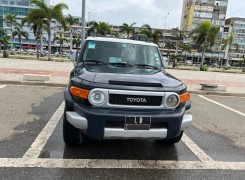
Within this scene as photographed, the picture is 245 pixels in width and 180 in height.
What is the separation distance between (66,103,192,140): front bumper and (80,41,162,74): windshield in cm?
112

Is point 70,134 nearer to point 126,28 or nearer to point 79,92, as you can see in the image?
point 79,92

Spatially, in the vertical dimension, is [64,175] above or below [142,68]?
below

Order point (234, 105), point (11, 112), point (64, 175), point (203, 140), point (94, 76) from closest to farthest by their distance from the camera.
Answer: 1. point (64, 175)
2. point (94, 76)
3. point (203, 140)
4. point (11, 112)
5. point (234, 105)

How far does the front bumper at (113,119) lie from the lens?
11.2ft

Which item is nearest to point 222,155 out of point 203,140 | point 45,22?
point 203,140

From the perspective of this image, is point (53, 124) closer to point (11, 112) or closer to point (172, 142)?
point (11, 112)

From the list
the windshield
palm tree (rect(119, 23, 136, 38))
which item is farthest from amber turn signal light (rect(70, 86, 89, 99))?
palm tree (rect(119, 23, 136, 38))

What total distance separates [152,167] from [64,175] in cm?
134

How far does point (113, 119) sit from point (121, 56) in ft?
5.86

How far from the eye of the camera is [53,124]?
5.55 m

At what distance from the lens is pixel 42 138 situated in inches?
185

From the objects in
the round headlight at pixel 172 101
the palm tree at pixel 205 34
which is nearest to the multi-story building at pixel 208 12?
the palm tree at pixel 205 34

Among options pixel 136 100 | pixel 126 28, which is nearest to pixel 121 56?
pixel 136 100

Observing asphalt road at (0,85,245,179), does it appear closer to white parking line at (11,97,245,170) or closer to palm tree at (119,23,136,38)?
white parking line at (11,97,245,170)
